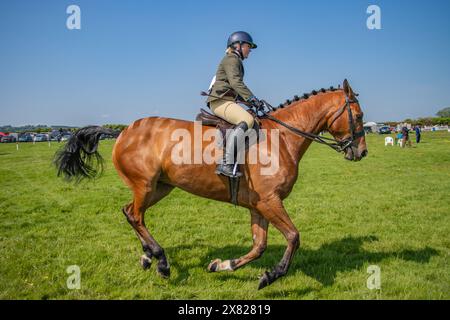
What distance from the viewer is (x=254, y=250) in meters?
5.78

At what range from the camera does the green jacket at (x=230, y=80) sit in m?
5.57

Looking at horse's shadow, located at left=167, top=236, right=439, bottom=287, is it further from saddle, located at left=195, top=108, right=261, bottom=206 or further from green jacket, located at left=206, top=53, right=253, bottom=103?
green jacket, located at left=206, top=53, right=253, bottom=103

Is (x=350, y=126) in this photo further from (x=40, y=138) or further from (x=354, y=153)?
(x=40, y=138)

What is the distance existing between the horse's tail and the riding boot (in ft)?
9.30

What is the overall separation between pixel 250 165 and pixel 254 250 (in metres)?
1.38

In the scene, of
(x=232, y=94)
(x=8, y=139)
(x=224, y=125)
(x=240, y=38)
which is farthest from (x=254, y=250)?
(x=8, y=139)

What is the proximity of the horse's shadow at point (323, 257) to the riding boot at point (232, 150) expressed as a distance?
1921 millimetres

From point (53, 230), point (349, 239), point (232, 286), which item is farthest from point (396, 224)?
point (53, 230)

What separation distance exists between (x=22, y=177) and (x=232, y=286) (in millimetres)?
15970

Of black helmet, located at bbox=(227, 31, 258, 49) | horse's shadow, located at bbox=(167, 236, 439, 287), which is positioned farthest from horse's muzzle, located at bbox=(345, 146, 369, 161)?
black helmet, located at bbox=(227, 31, 258, 49)

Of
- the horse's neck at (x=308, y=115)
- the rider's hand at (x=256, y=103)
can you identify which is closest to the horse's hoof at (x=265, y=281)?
the horse's neck at (x=308, y=115)
